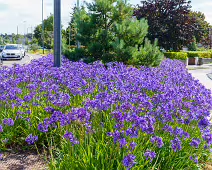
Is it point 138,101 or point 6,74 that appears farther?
point 6,74

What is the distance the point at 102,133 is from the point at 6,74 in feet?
11.5

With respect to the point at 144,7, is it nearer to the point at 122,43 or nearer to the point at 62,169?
the point at 122,43

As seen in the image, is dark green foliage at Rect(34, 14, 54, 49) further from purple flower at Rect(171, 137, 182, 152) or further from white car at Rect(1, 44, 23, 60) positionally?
purple flower at Rect(171, 137, 182, 152)

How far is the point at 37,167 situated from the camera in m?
3.75

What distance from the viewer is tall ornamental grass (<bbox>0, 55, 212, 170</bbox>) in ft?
9.97

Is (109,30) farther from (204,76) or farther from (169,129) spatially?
(169,129)

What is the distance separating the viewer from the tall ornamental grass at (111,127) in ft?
9.97

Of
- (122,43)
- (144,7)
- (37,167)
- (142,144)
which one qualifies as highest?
(144,7)

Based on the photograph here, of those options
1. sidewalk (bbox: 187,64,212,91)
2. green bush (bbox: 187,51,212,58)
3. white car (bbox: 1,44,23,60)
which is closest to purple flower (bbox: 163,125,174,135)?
sidewalk (bbox: 187,64,212,91)

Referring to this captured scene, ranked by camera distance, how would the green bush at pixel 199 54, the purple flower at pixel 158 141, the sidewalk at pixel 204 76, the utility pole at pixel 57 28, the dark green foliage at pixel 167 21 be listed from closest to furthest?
the purple flower at pixel 158 141
the utility pole at pixel 57 28
the sidewalk at pixel 204 76
the dark green foliage at pixel 167 21
the green bush at pixel 199 54

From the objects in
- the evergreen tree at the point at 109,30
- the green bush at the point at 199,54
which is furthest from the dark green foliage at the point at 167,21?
the evergreen tree at the point at 109,30

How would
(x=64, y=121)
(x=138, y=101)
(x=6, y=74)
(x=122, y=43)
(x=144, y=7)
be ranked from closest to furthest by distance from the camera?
(x=64, y=121), (x=138, y=101), (x=6, y=74), (x=122, y=43), (x=144, y=7)

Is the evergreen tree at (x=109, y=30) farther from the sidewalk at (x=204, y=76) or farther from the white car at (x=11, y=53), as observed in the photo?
the white car at (x=11, y=53)

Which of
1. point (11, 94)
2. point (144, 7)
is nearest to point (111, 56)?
point (11, 94)
